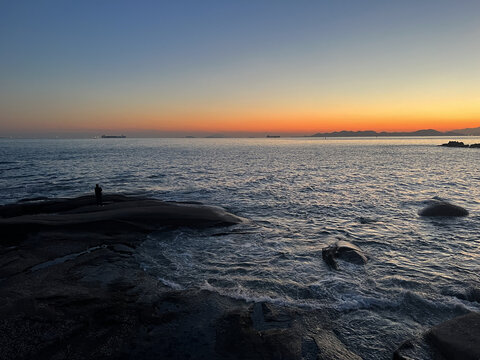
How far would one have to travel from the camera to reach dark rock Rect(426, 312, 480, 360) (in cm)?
659

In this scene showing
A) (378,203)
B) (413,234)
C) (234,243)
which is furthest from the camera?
(378,203)

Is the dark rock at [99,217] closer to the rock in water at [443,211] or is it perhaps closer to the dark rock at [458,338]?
the dark rock at [458,338]

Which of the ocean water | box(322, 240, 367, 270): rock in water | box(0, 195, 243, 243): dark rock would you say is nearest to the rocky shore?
the ocean water

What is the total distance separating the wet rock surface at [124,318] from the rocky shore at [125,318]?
3cm

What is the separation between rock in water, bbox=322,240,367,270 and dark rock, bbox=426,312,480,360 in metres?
4.85

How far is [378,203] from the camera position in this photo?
26266 mm

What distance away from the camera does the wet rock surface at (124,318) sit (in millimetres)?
6930

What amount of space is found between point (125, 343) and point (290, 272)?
7.18 metres

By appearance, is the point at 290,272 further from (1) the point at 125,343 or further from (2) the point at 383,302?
(1) the point at 125,343

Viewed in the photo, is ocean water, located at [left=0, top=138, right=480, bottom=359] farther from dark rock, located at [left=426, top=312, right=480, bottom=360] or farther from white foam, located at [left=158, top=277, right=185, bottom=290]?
dark rock, located at [left=426, top=312, right=480, bottom=360]

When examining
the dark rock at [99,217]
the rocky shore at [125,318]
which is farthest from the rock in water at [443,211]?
the rocky shore at [125,318]

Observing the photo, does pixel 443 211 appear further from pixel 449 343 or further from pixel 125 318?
pixel 125 318

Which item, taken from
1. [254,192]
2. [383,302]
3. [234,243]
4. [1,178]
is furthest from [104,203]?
[1,178]

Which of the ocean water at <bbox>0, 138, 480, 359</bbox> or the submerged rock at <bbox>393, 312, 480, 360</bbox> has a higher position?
the submerged rock at <bbox>393, 312, 480, 360</bbox>
